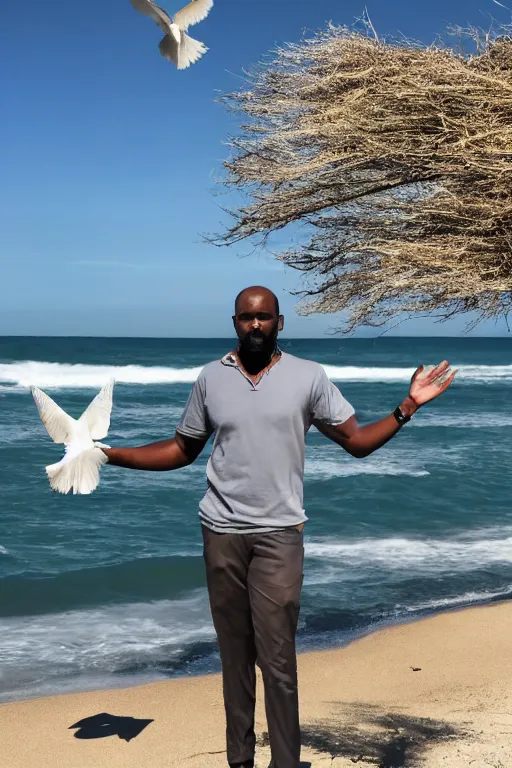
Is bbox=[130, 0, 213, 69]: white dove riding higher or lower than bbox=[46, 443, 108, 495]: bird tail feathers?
higher

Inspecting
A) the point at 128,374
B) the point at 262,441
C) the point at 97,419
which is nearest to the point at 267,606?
the point at 262,441

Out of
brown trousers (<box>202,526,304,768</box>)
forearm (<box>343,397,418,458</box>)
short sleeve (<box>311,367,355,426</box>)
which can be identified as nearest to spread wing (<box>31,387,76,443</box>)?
brown trousers (<box>202,526,304,768</box>)

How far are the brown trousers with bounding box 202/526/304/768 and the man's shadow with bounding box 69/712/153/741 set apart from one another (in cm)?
192

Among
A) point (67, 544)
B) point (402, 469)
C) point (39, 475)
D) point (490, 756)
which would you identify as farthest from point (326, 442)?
point (490, 756)

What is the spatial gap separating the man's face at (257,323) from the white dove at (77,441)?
0.54 metres

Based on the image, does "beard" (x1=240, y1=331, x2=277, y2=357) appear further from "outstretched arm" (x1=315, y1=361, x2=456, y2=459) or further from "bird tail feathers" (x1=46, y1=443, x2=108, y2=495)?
"bird tail feathers" (x1=46, y1=443, x2=108, y2=495)

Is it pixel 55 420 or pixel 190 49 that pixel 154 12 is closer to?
pixel 190 49

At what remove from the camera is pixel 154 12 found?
13.0 feet

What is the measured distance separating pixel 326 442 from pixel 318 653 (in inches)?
526

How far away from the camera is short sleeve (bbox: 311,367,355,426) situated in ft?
10.8

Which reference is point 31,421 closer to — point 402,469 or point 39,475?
point 39,475

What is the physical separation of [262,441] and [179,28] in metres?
2.07

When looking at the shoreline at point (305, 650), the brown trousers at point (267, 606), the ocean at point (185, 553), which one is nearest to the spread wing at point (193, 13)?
the brown trousers at point (267, 606)

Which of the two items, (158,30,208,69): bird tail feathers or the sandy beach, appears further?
the sandy beach
